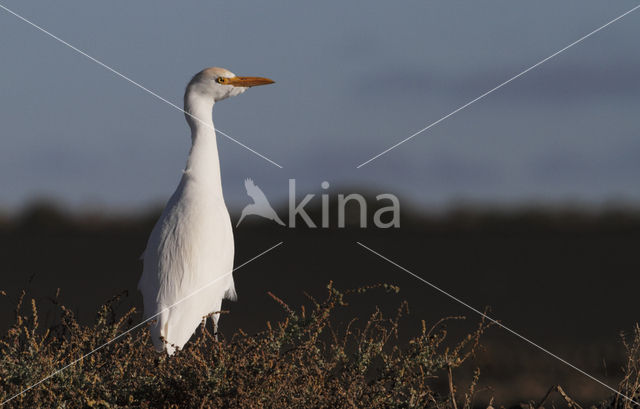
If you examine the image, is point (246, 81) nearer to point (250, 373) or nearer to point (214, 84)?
point (214, 84)

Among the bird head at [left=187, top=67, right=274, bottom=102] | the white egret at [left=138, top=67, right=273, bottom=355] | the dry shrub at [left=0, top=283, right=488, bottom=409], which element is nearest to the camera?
the dry shrub at [left=0, top=283, right=488, bottom=409]

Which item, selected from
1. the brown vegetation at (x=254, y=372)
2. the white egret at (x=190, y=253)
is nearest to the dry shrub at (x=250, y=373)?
the brown vegetation at (x=254, y=372)

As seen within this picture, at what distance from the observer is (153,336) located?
28.2 ft

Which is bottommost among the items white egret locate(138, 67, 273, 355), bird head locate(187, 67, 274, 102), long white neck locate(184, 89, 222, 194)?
white egret locate(138, 67, 273, 355)

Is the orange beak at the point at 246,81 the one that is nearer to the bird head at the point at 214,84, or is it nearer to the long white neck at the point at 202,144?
the bird head at the point at 214,84

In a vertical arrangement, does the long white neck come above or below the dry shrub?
above

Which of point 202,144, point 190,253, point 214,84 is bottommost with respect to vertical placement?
point 190,253

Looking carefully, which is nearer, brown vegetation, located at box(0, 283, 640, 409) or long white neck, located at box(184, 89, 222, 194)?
brown vegetation, located at box(0, 283, 640, 409)

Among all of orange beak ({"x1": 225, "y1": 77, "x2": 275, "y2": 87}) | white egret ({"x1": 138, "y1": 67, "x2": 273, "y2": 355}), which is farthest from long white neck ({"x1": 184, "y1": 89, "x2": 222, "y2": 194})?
orange beak ({"x1": 225, "y1": 77, "x2": 275, "y2": 87})

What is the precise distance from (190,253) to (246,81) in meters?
2.18

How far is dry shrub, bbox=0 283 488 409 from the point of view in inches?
232

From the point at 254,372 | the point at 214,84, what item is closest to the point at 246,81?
the point at 214,84

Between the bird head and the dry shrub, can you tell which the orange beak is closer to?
the bird head

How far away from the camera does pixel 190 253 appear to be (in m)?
8.75
